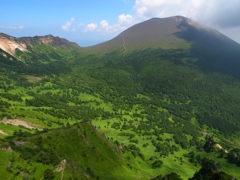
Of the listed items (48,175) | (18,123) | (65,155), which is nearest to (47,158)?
(48,175)

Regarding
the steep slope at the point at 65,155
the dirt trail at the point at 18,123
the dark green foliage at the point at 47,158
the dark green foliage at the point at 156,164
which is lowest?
the dark green foliage at the point at 156,164

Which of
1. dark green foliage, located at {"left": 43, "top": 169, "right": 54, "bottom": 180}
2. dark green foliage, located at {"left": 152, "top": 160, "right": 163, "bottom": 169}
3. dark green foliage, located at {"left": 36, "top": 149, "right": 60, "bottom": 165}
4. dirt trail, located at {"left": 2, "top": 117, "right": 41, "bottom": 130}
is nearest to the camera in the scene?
dark green foliage, located at {"left": 43, "top": 169, "right": 54, "bottom": 180}

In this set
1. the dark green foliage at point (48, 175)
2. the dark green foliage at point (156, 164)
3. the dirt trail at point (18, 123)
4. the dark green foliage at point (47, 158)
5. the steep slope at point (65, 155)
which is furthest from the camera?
the dirt trail at point (18, 123)

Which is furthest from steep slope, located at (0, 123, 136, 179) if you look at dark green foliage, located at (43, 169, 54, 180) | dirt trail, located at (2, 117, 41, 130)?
dirt trail, located at (2, 117, 41, 130)

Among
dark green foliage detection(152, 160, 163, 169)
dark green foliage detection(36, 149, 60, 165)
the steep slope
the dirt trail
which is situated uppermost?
dark green foliage detection(36, 149, 60, 165)

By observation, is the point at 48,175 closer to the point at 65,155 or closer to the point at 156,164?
the point at 65,155

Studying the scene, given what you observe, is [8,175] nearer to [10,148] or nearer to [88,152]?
[10,148]

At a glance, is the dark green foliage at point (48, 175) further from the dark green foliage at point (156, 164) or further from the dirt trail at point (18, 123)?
the dark green foliage at point (156, 164)

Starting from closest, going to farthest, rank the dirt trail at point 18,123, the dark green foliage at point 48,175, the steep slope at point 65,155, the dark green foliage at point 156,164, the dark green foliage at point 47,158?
the dark green foliage at point 48,175, the steep slope at point 65,155, the dark green foliage at point 47,158, the dark green foliage at point 156,164, the dirt trail at point 18,123

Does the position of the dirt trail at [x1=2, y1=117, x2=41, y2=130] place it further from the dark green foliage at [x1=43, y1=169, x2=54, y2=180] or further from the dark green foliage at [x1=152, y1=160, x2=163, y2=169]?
the dark green foliage at [x1=43, y1=169, x2=54, y2=180]

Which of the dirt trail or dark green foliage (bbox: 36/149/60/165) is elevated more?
dark green foliage (bbox: 36/149/60/165)

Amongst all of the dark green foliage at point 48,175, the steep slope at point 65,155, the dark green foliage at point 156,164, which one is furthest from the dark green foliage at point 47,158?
the dark green foliage at point 156,164

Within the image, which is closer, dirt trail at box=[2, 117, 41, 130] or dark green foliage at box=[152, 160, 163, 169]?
dark green foliage at box=[152, 160, 163, 169]

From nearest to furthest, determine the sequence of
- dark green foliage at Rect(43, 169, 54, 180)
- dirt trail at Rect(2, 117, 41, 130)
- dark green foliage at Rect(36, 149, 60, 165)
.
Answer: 1. dark green foliage at Rect(43, 169, 54, 180)
2. dark green foliage at Rect(36, 149, 60, 165)
3. dirt trail at Rect(2, 117, 41, 130)
